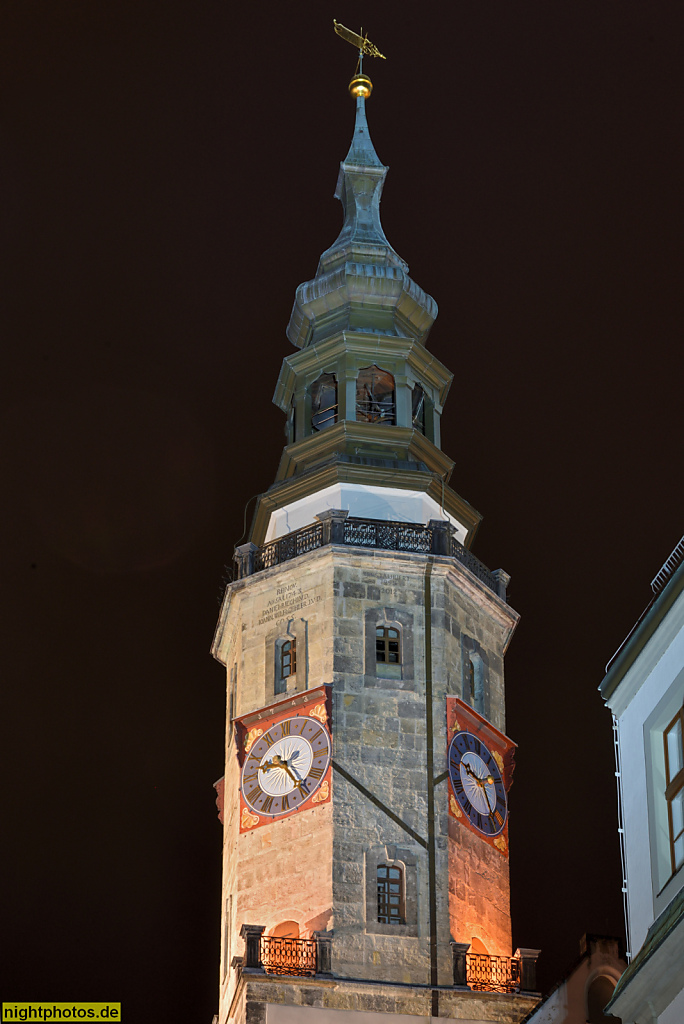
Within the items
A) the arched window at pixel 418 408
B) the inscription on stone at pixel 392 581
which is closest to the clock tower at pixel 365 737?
the inscription on stone at pixel 392 581

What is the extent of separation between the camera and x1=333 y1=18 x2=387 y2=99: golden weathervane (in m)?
71.8

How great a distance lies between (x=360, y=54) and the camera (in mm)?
72938

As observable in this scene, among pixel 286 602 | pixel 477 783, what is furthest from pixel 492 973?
pixel 286 602

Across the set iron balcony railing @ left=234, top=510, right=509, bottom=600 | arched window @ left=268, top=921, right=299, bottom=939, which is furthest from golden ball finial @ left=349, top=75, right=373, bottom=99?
arched window @ left=268, top=921, right=299, bottom=939

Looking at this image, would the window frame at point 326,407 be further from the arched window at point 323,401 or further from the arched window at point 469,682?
the arched window at point 469,682

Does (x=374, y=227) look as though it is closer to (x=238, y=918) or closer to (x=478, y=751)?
(x=478, y=751)

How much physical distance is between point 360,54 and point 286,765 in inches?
1155

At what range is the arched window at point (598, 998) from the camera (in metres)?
46.8

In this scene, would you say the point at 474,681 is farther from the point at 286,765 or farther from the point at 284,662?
the point at 286,765

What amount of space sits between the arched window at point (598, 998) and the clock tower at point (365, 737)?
8.81 ft

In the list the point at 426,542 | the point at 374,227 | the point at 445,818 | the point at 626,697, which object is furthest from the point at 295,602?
the point at 626,697

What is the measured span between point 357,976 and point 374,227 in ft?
89.5

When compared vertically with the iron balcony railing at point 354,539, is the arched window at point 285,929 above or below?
below

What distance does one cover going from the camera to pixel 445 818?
52.3 m
